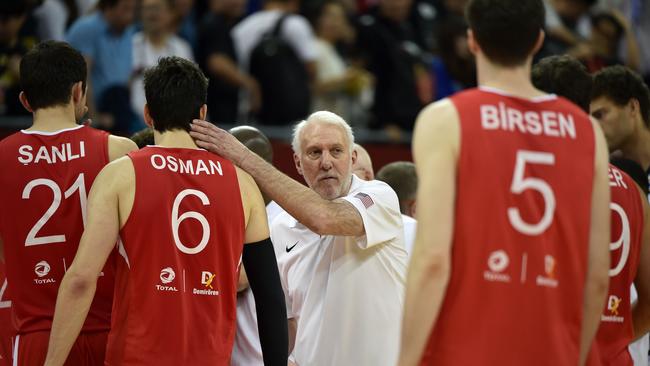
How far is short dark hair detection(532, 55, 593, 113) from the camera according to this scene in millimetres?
5527

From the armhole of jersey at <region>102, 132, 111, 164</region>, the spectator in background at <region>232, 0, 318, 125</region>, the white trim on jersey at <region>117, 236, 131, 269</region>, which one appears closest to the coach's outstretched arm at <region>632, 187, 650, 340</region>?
the white trim on jersey at <region>117, 236, 131, 269</region>

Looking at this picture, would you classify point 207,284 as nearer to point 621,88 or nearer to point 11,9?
point 621,88

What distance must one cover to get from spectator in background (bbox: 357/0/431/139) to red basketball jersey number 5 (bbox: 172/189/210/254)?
7.48 metres

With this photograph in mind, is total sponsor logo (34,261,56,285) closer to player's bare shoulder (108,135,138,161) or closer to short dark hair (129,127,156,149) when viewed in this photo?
player's bare shoulder (108,135,138,161)

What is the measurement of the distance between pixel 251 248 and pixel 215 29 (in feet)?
22.3

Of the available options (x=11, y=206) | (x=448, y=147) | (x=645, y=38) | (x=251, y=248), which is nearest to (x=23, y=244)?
(x=11, y=206)

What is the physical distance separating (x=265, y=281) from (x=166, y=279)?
0.60 m

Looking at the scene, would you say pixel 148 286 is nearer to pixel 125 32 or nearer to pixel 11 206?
pixel 11 206

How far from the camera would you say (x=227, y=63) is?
11.9 m

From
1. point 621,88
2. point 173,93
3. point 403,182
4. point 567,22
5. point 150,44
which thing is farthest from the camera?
point 567,22

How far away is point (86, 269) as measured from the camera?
4.97 meters

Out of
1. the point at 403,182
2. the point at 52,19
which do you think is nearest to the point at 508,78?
the point at 403,182

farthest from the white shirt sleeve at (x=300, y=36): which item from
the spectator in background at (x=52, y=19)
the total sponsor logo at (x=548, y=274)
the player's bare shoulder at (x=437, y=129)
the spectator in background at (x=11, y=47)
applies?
the total sponsor logo at (x=548, y=274)

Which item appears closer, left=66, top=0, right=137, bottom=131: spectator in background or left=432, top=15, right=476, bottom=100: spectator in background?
left=66, top=0, right=137, bottom=131: spectator in background
